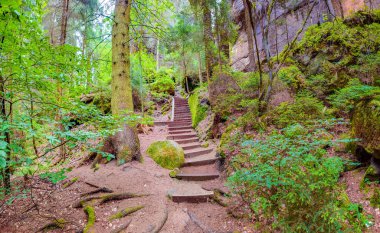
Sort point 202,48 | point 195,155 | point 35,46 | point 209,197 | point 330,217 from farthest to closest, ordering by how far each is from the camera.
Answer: point 202,48
point 195,155
point 209,197
point 35,46
point 330,217

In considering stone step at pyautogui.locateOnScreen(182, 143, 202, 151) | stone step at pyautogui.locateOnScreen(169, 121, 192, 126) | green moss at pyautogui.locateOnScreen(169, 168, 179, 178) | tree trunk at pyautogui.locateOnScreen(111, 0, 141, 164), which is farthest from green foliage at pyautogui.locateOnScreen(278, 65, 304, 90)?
tree trunk at pyautogui.locateOnScreen(111, 0, 141, 164)

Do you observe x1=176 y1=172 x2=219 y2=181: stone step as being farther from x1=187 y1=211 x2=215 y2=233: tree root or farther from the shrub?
the shrub

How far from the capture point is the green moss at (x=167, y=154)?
20.1ft

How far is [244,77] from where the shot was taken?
9.34m

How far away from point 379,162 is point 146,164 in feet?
17.0

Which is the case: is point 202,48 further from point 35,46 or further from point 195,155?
point 35,46

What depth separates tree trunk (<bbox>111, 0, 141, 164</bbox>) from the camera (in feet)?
17.9

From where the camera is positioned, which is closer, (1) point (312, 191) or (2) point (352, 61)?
(1) point (312, 191)

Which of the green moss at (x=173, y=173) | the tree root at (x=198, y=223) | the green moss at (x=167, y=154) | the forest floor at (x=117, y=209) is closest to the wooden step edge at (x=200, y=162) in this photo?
the green moss at (x=167, y=154)

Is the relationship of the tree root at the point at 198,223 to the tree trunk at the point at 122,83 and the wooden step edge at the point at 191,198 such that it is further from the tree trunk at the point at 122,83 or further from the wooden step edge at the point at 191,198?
the tree trunk at the point at 122,83

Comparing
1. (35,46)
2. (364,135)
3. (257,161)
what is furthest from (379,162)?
(35,46)

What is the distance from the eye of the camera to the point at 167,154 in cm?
631

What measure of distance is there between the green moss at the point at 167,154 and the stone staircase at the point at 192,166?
0.29 metres

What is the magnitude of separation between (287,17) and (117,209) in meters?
16.7
